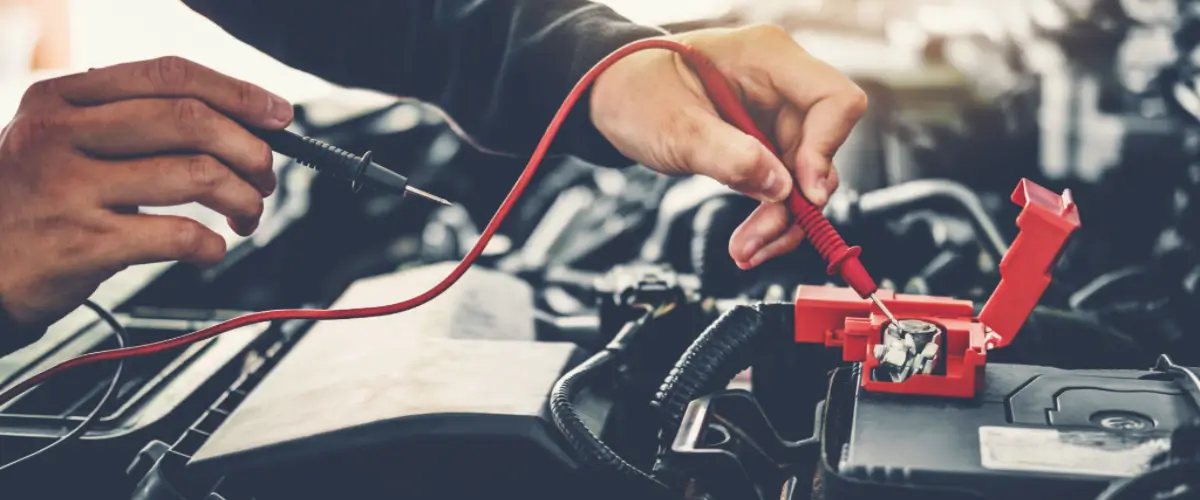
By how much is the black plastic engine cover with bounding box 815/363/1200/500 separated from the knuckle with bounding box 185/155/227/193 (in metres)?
0.34

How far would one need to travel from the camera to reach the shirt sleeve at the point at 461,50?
0.79 metres

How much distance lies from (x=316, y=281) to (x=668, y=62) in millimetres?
503

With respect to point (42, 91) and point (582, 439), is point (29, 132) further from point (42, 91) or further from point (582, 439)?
point (582, 439)

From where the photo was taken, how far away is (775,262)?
0.92 metres

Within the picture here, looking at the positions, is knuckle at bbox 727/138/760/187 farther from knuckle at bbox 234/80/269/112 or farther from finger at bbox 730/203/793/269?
knuckle at bbox 234/80/269/112

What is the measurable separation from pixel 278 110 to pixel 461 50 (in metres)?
0.28

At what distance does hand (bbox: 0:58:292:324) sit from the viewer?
561 mm

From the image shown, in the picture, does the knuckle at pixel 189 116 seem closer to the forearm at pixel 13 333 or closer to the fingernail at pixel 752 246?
the forearm at pixel 13 333

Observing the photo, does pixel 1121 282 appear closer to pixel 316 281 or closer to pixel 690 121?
pixel 690 121

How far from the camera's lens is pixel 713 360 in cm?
59

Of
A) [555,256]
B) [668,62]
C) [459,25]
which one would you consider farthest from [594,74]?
[555,256]

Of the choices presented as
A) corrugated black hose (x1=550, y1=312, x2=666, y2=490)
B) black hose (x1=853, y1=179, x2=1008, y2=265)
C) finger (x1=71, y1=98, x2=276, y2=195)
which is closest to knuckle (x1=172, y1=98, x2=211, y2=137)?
finger (x1=71, y1=98, x2=276, y2=195)

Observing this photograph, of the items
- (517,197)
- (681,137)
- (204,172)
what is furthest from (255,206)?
(681,137)

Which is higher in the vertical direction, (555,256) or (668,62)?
(668,62)
